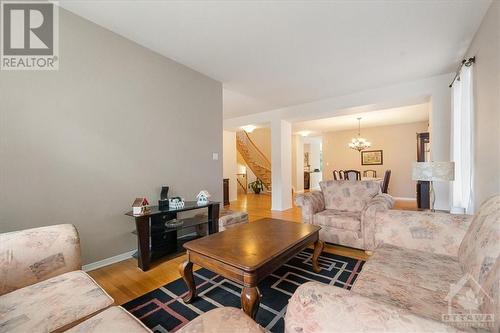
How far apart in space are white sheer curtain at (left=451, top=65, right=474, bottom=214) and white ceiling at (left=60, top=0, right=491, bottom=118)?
55cm

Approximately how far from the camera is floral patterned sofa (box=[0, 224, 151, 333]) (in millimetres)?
923

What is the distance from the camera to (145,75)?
2756 mm

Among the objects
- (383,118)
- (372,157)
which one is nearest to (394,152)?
(372,157)

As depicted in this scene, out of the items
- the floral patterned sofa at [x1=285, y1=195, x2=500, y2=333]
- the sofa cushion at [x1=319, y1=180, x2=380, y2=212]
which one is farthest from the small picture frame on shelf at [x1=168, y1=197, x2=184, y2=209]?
the sofa cushion at [x1=319, y1=180, x2=380, y2=212]

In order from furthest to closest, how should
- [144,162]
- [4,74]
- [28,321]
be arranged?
[144,162], [4,74], [28,321]

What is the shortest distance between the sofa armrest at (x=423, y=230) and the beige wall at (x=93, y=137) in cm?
255

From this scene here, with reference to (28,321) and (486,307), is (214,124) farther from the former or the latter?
(486,307)

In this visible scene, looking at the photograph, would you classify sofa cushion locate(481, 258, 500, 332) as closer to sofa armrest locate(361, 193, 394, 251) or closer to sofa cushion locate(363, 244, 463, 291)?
sofa cushion locate(363, 244, 463, 291)

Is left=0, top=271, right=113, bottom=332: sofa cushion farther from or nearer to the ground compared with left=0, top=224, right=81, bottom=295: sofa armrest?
nearer to the ground

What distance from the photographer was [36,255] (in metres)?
1.29

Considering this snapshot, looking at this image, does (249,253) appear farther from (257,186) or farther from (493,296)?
(257,186)

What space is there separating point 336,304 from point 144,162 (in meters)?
2.64

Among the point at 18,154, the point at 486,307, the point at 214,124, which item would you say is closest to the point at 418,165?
the point at 486,307

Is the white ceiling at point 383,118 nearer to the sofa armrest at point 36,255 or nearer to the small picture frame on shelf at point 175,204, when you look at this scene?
the small picture frame on shelf at point 175,204
